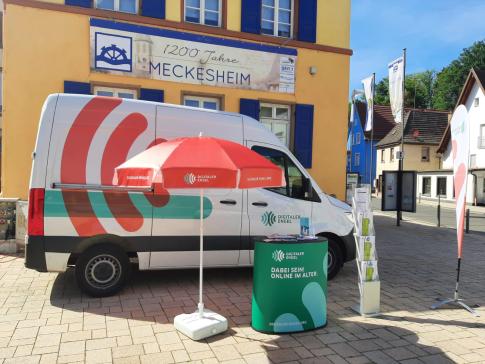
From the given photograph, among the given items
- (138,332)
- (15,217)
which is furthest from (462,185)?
(15,217)

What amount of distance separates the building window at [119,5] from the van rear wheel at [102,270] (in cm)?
704

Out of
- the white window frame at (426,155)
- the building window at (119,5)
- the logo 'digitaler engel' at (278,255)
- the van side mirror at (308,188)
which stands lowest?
the logo 'digitaler engel' at (278,255)

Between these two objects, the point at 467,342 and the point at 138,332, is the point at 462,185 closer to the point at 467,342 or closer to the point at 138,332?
the point at 467,342

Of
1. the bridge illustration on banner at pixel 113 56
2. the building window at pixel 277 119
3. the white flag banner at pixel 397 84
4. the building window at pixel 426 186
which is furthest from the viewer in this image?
the building window at pixel 426 186

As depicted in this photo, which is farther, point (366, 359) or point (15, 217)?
point (15, 217)

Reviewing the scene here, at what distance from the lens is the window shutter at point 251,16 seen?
38.1 ft

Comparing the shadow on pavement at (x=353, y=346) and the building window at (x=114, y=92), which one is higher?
the building window at (x=114, y=92)

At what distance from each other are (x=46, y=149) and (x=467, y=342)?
5371 millimetres

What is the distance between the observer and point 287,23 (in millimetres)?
12391

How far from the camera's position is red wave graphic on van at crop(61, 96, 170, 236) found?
5672mm

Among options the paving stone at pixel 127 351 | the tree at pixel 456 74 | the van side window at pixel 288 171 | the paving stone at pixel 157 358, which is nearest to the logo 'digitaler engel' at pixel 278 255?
the paving stone at pixel 157 358

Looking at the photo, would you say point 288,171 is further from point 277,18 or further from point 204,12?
point 277,18

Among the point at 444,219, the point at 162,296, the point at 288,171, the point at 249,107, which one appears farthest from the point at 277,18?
the point at 444,219

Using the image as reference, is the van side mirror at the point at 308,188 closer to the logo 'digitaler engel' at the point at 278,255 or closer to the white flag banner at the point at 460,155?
the white flag banner at the point at 460,155
